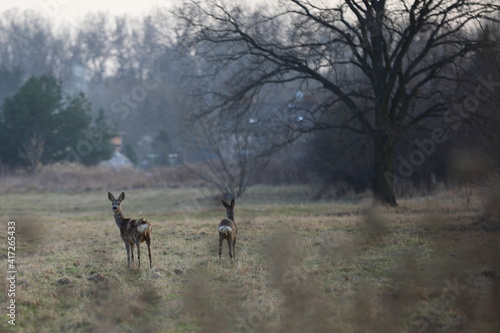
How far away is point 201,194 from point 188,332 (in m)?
29.6

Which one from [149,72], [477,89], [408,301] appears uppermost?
[149,72]

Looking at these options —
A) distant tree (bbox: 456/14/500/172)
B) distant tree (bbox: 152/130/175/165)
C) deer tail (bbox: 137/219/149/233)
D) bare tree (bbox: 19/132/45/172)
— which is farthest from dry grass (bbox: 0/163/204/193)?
deer tail (bbox: 137/219/149/233)

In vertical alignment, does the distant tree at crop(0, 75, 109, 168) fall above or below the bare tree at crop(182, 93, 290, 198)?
above

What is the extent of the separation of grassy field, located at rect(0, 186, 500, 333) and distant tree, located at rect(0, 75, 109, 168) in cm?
3460

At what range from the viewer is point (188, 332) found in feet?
26.6

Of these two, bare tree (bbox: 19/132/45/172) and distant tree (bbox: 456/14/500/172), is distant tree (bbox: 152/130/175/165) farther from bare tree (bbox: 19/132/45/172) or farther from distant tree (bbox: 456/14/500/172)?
distant tree (bbox: 456/14/500/172)

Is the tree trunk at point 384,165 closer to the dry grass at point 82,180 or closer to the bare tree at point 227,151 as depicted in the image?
the bare tree at point 227,151

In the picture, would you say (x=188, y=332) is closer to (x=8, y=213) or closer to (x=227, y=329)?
(x=227, y=329)

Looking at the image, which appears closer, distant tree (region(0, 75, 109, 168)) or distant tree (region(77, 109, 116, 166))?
distant tree (region(0, 75, 109, 168))

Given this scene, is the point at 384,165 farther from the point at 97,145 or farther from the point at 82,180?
the point at 97,145

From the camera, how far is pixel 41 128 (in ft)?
176

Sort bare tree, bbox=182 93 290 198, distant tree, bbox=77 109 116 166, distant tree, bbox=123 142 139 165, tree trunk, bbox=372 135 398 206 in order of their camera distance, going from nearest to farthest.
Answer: tree trunk, bbox=372 135 398 206
bare tree, bbox=182 93 290 198
distant tree, bbox=77 109 116 166
distant tree, bbox=123 142 139 165

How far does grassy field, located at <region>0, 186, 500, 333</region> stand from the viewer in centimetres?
854

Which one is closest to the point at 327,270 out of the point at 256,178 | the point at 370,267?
the point at 370,267
